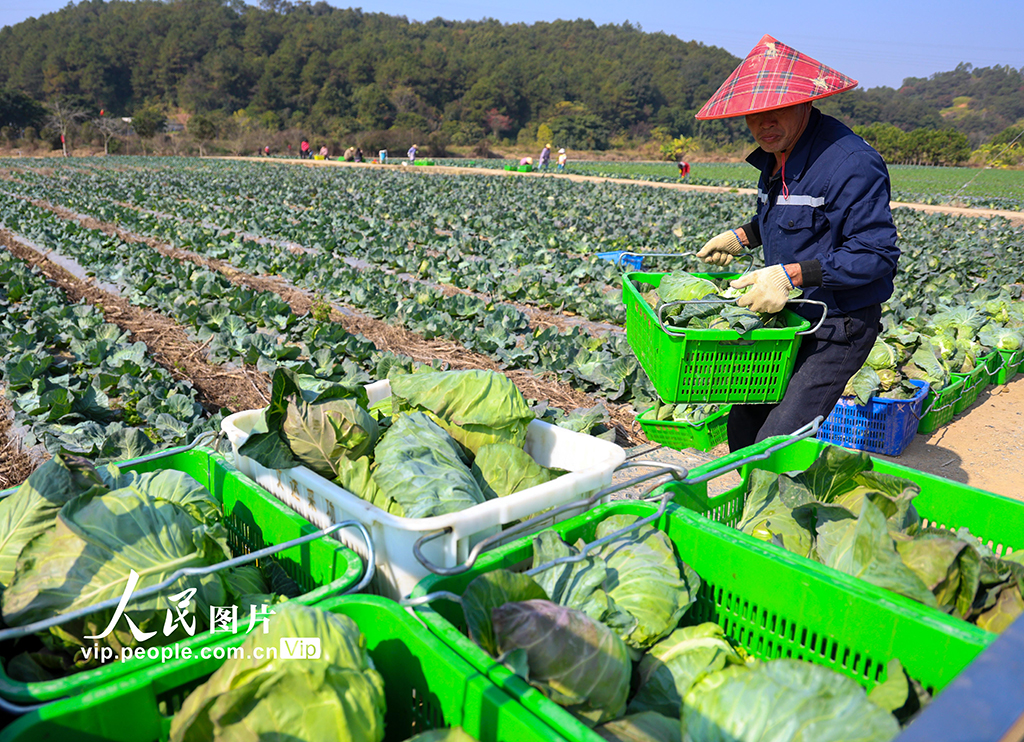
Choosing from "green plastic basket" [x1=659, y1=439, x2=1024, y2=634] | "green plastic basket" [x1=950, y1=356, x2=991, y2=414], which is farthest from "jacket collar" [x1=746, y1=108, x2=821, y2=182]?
"green plastic basket" [x1=950, y1=356, x2=991, y2=414]

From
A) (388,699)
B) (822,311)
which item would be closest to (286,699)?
(388,699)

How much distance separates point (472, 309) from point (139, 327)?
3.82 metres

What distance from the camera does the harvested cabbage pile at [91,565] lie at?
1.57 meters

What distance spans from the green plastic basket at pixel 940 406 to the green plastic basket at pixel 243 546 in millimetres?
5122

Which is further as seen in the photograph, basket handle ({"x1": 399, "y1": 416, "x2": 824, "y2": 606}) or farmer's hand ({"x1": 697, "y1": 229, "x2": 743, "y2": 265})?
farmer's hand ({"x1": 697, "y1": 229, "x2": 743, "y2": 265})

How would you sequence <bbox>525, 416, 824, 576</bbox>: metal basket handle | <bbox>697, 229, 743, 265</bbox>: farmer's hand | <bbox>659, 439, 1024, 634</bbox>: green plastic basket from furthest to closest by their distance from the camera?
<bbox>697, 229, 743, 265</bbox>: farmer's hand → <bbox>659, 439, 1024, 634</bbox>: green plastic basket → <bbox>525, 416, 824, 576</bbox>: metal basket handle

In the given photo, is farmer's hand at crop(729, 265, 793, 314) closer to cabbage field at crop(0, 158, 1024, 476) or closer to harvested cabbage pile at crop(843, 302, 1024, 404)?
cabbage field at crop(0, 158, 1024, 476)

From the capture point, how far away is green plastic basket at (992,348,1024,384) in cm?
640

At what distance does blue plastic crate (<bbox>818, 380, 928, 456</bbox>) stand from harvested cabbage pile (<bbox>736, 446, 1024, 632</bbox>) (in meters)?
2.94

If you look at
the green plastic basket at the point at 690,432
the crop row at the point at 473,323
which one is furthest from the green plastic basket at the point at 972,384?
the crop row at the point at 473,323

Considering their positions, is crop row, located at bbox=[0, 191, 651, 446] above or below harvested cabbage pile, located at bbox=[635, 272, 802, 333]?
below

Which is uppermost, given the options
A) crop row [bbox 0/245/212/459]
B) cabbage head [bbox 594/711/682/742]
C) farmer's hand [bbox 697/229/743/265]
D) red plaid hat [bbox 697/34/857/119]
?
red plaid hat [bbox 697/34/857/119]

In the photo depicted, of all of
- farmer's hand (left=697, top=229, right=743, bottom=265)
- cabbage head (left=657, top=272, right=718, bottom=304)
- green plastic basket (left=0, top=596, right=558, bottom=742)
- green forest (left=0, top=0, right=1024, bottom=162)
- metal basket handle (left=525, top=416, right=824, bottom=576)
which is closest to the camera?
green plastic basket (left=0, top=596, right=558, bottom=742)

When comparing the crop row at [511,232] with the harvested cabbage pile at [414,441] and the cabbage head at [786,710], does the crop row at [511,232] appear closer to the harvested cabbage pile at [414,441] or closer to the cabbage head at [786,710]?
the harvested cabbage pile at [414,441]
